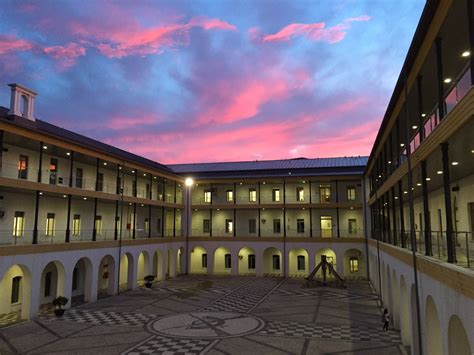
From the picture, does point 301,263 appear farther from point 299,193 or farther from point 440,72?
point 440,72

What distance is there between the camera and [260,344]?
1756 centimetres

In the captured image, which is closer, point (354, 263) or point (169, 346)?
point (169, 346)

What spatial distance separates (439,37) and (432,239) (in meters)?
6.14

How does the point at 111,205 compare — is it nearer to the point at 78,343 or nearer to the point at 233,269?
the point at 233,269

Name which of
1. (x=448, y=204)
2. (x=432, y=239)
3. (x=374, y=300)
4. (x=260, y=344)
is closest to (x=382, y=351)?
(x=260, y=344)

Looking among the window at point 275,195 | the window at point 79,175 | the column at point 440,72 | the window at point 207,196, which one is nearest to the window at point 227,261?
the window at point 207,196

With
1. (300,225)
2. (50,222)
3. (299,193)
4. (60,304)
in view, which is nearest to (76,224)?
(50,222)

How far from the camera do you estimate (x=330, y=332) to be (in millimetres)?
19375

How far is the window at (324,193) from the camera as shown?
42562 millimetres

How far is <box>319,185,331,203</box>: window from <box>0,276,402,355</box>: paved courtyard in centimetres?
1326

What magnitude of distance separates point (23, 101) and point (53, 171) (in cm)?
506

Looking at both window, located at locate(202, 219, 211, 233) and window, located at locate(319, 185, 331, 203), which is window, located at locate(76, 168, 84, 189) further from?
window, located at locate(319, 185, 331, 203)

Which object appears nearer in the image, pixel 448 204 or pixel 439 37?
pixel 448 204

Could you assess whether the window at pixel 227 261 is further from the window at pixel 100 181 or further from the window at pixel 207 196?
the window at pixel 100 181
